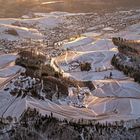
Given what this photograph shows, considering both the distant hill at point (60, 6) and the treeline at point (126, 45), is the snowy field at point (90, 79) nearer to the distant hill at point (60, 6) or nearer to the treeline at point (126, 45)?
the treeline at point (126, 45)

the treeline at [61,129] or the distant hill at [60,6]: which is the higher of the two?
the treeline at [61,129]

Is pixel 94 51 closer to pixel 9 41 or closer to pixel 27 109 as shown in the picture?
pixel 9 41

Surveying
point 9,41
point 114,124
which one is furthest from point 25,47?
point 114,124

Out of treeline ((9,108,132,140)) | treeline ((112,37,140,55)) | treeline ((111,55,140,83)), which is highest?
treeline ((9,108,132,140))

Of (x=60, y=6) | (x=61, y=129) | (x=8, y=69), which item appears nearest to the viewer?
(x=61, y=129)

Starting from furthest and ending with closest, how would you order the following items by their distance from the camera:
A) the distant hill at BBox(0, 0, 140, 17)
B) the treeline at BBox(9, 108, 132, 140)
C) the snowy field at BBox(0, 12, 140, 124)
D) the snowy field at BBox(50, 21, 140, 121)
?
the distant hill at BBox(0, 0, 140, 17) → the snowy field at BBox(50, 21, 140, 121) → the snowy field at BBox(0, 12, 140, 124) → the treeline at BBox(9, 108, 132, 140)

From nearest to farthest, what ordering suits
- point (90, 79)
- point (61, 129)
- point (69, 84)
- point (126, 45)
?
point (61, 129) → point (69, 84) → point (90, 79) → point (126, 45)

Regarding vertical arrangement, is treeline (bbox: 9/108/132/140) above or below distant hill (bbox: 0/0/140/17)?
above

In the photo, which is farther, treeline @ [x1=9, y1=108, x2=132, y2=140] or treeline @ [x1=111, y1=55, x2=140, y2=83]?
treeline @ [x1=111, y1=55, x2=140, y2=83]

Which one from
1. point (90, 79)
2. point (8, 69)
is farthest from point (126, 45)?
point (8, 69)

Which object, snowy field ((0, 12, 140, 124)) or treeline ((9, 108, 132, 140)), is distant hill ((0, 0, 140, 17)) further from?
treeline ((9, 108, 132, 140))

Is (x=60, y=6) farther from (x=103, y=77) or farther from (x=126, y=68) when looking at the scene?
(x=103, y=77)

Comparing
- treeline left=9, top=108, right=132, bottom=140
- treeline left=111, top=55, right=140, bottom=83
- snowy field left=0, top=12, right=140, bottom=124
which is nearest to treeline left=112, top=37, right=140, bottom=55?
snowy field left=0, top=12, right=140, bottom=124

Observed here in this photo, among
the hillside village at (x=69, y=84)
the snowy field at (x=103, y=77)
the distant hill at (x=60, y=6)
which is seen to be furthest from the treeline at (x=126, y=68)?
the distant hill at (x=60, y=6)
